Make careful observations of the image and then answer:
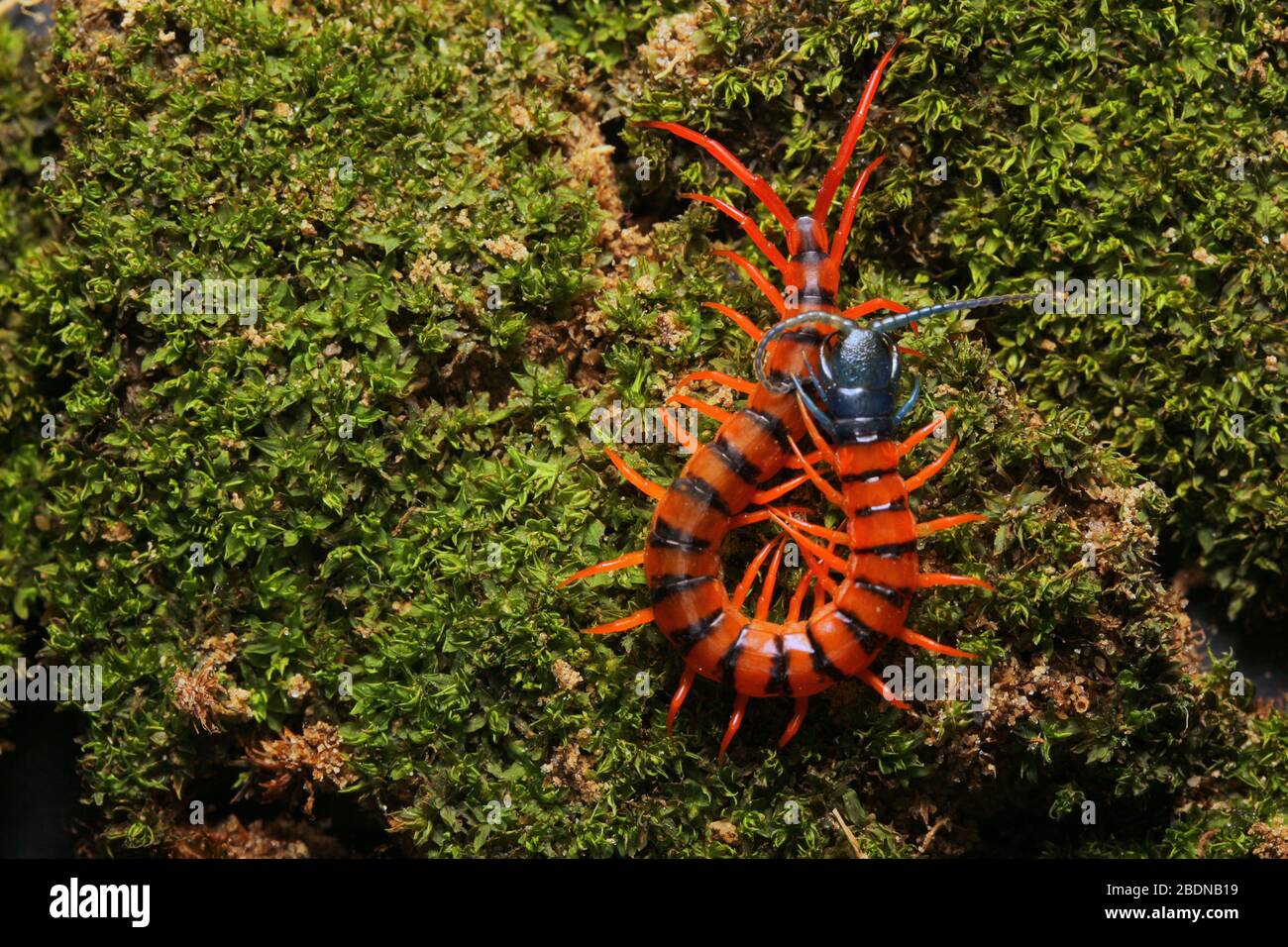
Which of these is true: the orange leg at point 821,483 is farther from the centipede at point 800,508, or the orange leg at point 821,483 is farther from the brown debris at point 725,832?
the brown debris at point 725,832

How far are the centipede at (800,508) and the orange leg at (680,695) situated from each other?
0.03ft

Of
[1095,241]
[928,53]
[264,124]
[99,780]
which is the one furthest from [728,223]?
[99,780]

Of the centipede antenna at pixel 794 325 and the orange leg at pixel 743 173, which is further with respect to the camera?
the orange leg at pixel 743 173

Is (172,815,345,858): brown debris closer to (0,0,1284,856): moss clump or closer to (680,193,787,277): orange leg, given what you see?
(0,0,1284,856): moss clump

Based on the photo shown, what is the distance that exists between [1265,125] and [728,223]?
2755 mm

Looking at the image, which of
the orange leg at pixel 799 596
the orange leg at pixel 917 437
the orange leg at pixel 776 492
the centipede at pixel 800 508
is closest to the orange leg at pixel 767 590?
the centipede at pixel 800 508

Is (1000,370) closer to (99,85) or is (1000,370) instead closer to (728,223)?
(728,223)

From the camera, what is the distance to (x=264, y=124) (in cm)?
589

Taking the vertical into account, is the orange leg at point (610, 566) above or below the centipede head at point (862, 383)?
below

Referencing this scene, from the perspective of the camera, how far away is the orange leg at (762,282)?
219 inches

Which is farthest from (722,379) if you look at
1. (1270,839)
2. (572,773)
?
(1270,839)

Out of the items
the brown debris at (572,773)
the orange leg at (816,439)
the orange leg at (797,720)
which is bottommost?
the brown debris at (572,773)

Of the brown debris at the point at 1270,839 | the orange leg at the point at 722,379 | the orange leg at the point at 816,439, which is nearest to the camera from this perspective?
the orange leg at the point at 816,439

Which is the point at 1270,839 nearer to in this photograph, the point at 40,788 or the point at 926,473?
the point at 926,473
